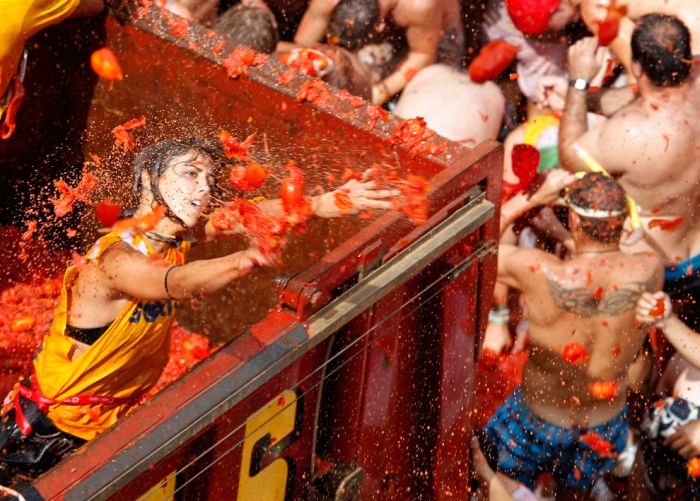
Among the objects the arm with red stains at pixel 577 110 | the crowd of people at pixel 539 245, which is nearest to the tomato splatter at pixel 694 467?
the crowd of people at pixel 539 245

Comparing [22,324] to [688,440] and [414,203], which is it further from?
[688,440]

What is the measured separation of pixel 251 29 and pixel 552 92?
66.4 inches

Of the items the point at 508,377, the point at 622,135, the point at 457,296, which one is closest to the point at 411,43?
the point at 622,135

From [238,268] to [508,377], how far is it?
8.87 ft

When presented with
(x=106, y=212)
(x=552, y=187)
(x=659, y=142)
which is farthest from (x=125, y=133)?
(x=659, y=142)

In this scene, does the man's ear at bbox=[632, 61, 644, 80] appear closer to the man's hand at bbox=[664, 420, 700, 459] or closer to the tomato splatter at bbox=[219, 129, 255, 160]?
the man's hand at bbox=[664, 420, 700, 459]

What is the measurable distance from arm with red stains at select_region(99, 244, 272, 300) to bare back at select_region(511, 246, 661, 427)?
1.68 m

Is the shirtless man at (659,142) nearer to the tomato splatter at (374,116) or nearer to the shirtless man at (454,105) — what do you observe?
the shirtless man at (454,105)

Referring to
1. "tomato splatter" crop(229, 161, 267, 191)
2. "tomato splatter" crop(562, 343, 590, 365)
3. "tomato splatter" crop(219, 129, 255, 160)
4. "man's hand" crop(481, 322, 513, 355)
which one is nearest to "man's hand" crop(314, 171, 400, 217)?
"tomato splatter" crop(229, 161, 267, 191)

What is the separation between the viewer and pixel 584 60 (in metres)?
5.45

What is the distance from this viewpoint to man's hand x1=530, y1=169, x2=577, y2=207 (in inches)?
192

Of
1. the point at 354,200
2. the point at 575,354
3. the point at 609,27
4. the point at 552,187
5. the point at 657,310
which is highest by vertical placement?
the point at 354,200

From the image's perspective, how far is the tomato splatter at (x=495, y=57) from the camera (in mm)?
6168

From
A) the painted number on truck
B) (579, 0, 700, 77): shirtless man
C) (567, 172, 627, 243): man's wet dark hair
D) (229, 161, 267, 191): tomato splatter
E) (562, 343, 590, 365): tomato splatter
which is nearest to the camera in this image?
the painted number on truck
